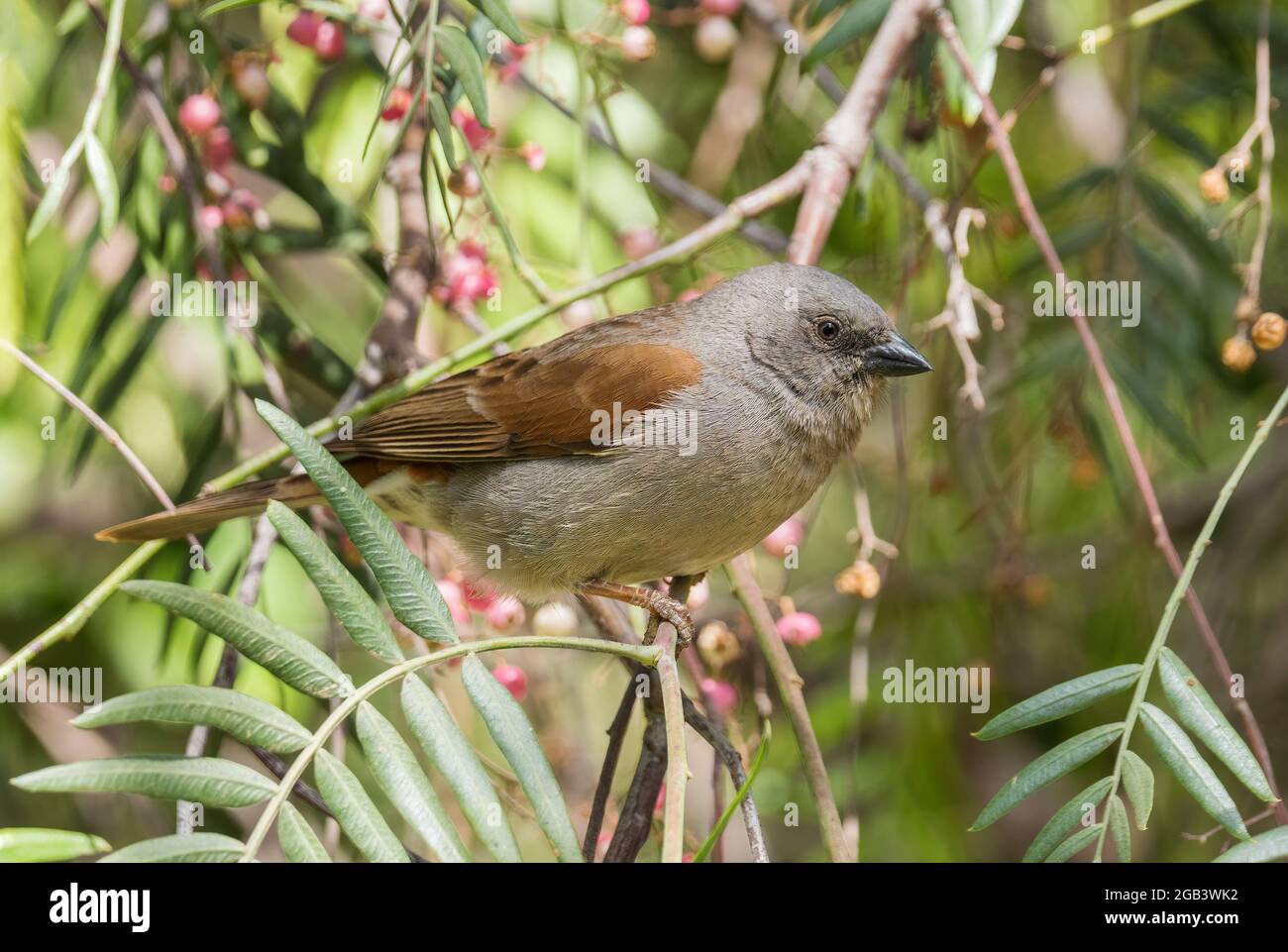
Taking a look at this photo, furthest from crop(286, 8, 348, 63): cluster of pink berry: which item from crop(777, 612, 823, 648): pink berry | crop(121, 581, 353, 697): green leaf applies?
crop(121, 581, 353, 697): green leaf

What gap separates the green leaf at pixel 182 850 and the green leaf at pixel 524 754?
453 millimetres

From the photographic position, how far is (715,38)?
4652 mm

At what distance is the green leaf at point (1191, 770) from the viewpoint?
239cm

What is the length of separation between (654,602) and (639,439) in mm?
463

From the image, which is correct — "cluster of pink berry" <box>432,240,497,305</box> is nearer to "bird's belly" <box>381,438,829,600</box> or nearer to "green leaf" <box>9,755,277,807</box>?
"bird's belly" <box>381,438,829,600</box>

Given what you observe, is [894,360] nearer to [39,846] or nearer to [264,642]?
[264,642]

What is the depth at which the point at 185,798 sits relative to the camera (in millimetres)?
2121

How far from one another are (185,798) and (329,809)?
23 centimetres

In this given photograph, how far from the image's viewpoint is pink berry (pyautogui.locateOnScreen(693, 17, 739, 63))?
4641 millimetres

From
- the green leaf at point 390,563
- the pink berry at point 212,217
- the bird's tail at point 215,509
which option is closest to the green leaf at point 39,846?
the green leaf at point 390,563

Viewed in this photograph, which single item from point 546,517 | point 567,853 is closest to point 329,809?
point 567,853

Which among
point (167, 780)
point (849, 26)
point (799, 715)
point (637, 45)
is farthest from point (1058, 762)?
point (637, 45)

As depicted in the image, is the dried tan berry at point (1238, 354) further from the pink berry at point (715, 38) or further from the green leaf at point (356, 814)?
the green leaf at point (356, 814)

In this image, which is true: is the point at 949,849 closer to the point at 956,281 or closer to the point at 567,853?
the point at 956,281
